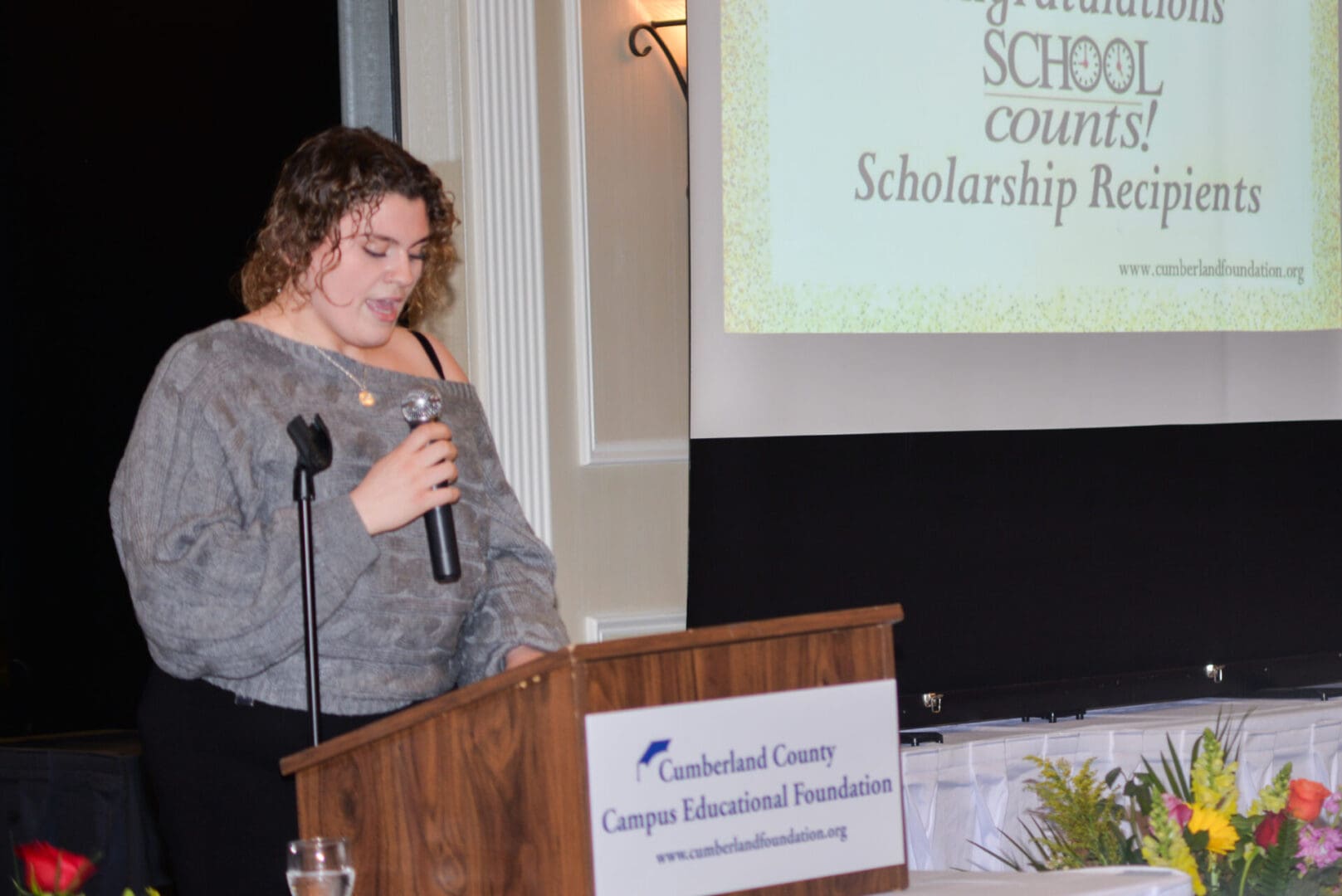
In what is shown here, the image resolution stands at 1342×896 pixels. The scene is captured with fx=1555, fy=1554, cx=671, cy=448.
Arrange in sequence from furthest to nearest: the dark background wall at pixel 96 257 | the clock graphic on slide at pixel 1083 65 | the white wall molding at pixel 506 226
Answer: the clock graphic on slide at pixel 1083 65
the white wall molding at pixel 506 226
the dark background wall at pixel 96 257

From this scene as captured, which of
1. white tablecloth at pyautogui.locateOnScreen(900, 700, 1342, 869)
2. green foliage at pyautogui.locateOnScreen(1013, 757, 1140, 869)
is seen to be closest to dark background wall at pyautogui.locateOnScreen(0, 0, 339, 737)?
white tablecloth at pyautogui.locateOnScreen(900, 700, 1342, 869)

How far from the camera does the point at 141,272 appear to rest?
276 centimetres

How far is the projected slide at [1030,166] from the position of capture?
3.20 meters

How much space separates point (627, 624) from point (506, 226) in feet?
2.84

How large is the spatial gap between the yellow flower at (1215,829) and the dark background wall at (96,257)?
6.23ft

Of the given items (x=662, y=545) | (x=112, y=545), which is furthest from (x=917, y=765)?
(x=112, y=545)

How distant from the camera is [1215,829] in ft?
5.73

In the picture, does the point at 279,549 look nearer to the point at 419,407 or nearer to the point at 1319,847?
the point at 419,407

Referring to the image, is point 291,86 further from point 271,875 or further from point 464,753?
point 464,753

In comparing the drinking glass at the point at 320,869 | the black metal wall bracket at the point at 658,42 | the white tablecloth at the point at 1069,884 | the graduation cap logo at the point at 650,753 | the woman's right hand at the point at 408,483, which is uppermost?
the black metal wall bracket at the point at 658,42

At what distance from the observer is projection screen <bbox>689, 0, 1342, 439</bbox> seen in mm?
3170

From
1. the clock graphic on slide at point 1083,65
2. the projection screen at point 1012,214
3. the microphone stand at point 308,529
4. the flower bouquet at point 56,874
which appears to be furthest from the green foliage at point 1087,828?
the clock graphic on slide at point 1083,65

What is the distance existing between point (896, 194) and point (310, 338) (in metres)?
1.78

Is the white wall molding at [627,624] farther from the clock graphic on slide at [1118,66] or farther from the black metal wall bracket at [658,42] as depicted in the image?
the clock graphic on slide at [1118,66]
